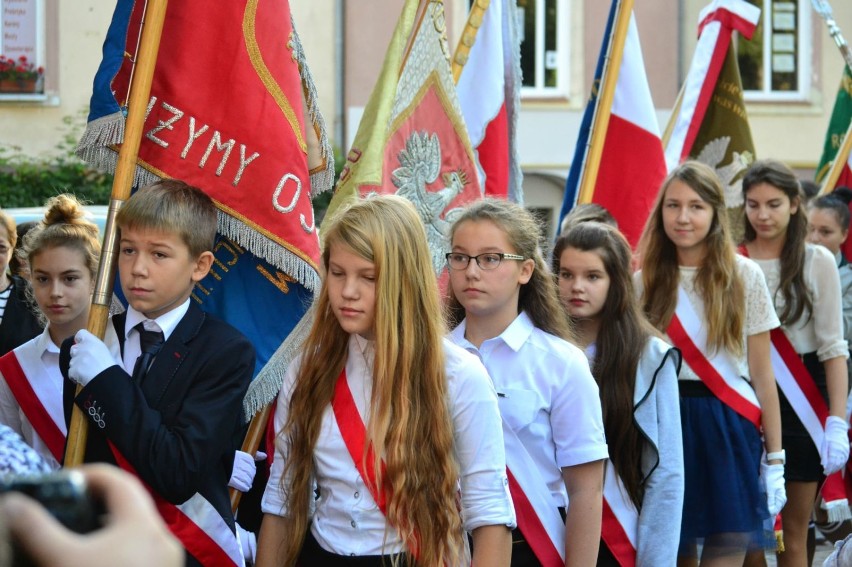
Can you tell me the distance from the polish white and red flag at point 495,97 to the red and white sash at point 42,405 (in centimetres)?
219

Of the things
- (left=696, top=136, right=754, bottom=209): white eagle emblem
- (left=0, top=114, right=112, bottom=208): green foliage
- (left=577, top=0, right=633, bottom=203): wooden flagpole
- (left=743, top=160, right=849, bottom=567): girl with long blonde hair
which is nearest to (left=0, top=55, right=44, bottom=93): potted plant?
(left=0, top=114, right=112, bottom=208): green foliage

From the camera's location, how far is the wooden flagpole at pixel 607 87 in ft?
18.4

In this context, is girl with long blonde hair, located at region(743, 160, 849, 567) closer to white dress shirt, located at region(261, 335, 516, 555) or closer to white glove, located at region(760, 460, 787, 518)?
white glove, located at region(760, 460, 787, 518)

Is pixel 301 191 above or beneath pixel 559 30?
beneath

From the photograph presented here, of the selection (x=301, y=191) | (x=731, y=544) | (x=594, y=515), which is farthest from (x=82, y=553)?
(x=731, y=544)

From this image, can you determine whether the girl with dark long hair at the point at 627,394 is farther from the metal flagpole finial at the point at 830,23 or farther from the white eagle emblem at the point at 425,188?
the metal flagpole finial at the point at 830,23

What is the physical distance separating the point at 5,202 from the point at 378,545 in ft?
41.3

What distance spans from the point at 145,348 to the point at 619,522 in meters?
1.56

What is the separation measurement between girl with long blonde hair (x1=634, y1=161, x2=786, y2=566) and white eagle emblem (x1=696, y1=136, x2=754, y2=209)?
6.60 feet

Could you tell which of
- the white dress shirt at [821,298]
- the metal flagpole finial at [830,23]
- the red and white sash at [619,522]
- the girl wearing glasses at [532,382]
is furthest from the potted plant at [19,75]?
the red and white sash at [619,522]

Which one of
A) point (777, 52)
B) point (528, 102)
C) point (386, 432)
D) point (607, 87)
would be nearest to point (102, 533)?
point (386, 432)

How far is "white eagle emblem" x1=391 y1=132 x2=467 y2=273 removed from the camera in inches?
181

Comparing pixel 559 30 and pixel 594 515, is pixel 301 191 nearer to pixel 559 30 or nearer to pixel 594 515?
pixel 594 515

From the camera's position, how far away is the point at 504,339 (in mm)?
3465
